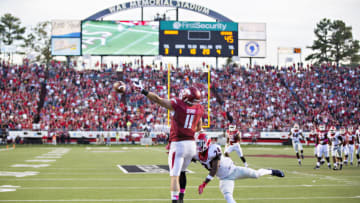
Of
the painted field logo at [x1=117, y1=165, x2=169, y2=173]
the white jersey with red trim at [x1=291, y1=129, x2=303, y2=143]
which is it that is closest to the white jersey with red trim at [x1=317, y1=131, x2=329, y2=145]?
the white jersey with red trim at [x1=291, y1=129, x2=303, y2=143]

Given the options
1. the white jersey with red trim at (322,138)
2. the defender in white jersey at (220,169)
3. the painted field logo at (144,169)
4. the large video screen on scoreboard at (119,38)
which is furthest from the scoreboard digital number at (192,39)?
the defender in white jersey at (220,169)

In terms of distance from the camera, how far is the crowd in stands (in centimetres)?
3672

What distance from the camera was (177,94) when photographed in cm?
3938

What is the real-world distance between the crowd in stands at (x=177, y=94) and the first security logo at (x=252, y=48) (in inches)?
54.7

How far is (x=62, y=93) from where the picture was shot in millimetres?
38781

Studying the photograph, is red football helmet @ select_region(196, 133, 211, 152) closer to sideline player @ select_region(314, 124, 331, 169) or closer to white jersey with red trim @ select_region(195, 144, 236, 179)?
white jersey with red trim @ select_region(195, 144, 236, 179)

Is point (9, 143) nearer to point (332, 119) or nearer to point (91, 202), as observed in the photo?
point (332, 119)

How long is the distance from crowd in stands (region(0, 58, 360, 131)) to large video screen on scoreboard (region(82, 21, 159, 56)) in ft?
5.43

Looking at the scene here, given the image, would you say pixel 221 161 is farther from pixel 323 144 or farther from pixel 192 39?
pixel 192 39

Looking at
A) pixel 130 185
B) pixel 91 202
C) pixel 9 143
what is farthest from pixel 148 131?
pixel 91 202

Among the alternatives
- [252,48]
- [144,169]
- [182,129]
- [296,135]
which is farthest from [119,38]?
[182,129]

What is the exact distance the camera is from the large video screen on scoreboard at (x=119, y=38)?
137 feet

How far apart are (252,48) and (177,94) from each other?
9077 mm

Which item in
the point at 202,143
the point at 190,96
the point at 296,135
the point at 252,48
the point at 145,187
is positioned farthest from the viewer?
the point at 252,48
